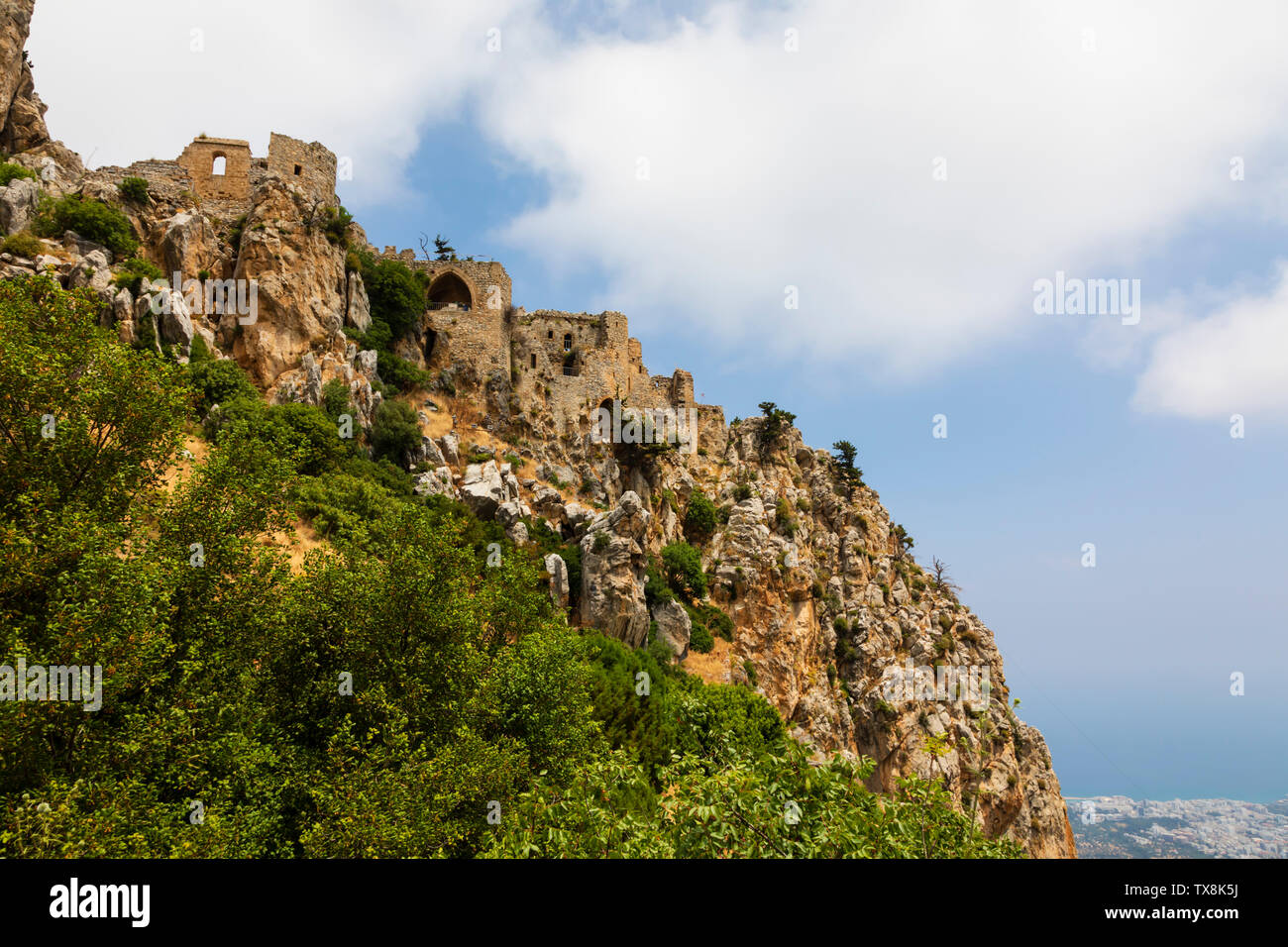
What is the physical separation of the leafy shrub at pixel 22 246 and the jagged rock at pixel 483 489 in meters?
20.4

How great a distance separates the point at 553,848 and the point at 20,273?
31289 millimetres

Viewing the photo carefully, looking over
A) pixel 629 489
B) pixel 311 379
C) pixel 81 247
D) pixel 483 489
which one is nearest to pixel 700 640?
pixel 629 489

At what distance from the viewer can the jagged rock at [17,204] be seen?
30297 mm

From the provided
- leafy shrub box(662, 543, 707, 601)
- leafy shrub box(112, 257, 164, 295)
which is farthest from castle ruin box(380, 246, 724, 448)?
leafy shrub box(112, 257, 164, 295)

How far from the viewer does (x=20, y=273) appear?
27609mm

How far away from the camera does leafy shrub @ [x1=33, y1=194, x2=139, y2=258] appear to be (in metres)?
31.6

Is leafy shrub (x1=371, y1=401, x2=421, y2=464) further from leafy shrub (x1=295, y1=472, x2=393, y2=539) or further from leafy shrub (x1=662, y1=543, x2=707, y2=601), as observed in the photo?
leafy shrub (x1=662, y1=543, x2=707, y2=601)

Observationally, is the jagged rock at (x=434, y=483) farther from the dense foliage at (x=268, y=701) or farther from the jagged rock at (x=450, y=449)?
the dense foliage at (x=268, y=701)

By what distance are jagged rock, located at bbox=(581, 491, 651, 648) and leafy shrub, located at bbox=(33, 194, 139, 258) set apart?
25937mm

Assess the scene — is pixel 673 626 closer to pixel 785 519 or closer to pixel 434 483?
pixel 785 519

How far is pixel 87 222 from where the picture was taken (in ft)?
107

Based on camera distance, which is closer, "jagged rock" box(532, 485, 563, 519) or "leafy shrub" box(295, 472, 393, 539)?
"leafy shrub" box(295, 472, 393, 539)
